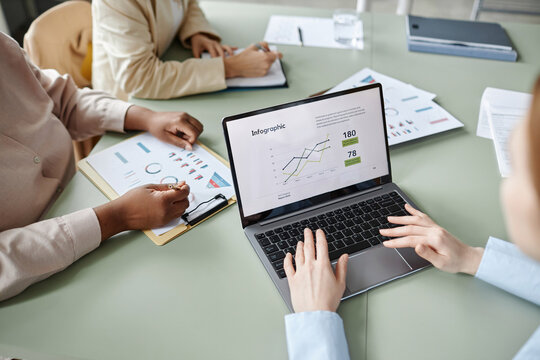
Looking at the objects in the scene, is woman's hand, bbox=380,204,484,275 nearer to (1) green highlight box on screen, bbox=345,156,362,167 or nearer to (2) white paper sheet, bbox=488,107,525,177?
A: (1) green highlight box on screen, bbox=345,156,362,167

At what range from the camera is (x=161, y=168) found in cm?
105

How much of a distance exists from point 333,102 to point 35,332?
711 mm

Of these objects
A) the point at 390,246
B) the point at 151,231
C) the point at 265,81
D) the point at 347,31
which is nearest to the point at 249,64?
the point at 265,81

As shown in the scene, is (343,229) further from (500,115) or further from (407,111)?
(500,115)

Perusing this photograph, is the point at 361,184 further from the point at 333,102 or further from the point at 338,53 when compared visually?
the point at 338,53

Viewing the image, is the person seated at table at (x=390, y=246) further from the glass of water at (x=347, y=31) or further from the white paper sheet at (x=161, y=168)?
the glass of water at (x=347, y=31)

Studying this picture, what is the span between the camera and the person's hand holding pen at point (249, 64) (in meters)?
1.38

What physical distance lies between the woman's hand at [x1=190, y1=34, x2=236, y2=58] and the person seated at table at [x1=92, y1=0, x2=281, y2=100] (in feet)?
0.29

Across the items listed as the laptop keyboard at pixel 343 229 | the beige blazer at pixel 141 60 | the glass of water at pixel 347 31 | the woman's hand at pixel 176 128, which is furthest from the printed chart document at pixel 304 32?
the laptop keyboard at pixel 343 229

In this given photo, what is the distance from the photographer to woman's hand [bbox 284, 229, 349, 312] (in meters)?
0.73

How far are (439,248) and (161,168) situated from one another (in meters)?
0.67

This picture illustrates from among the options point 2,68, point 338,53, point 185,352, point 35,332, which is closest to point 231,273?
point 185,352

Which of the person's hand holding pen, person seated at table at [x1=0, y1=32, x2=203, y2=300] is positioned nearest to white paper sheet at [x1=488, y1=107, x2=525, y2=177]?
the person's hand holding pen

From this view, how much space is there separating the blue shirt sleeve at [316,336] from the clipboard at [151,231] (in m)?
0.32
